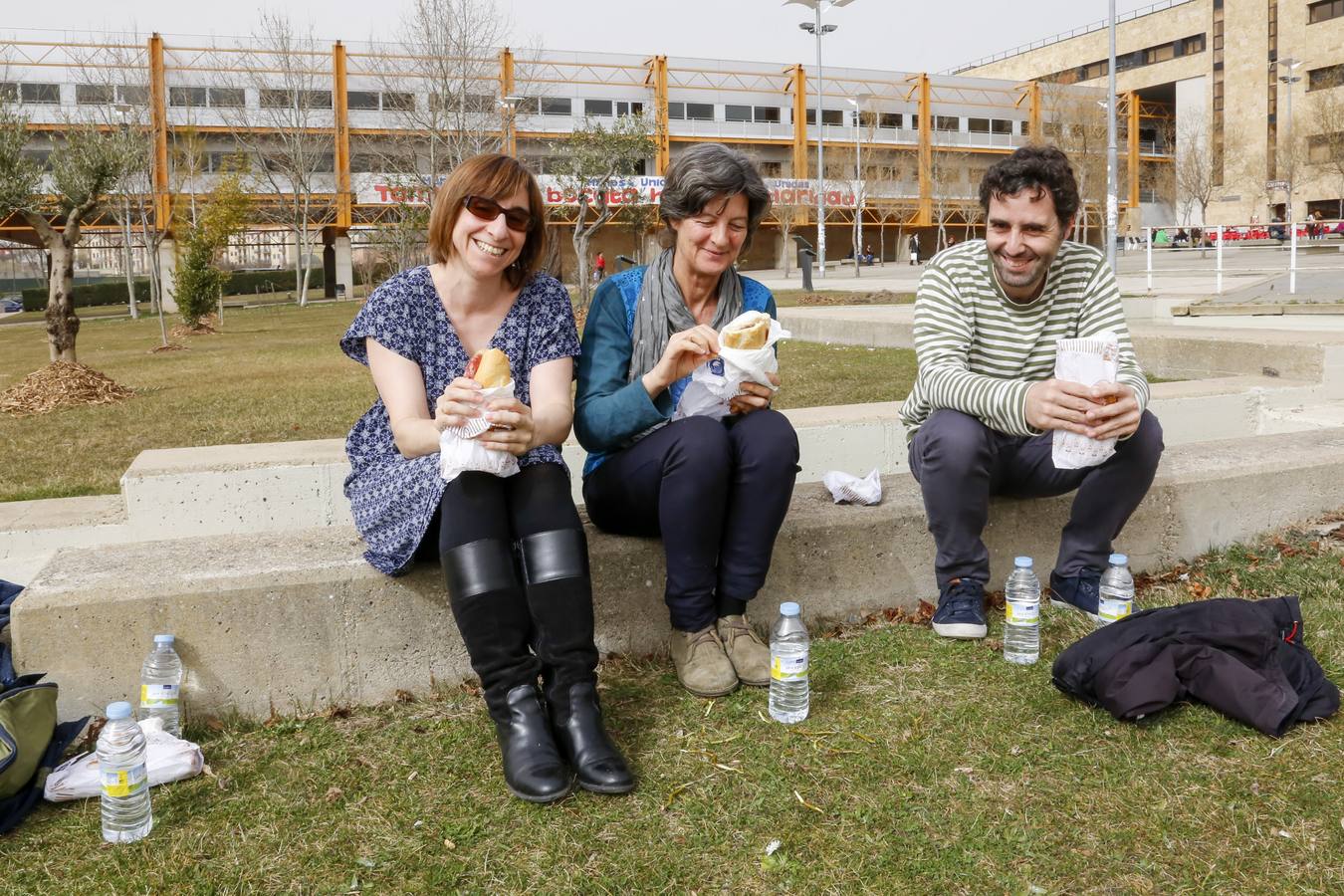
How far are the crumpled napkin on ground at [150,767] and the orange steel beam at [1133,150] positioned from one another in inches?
2460

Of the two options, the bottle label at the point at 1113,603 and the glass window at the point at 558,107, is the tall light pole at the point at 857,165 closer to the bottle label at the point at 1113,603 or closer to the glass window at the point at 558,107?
the glass window at the point at 558,107

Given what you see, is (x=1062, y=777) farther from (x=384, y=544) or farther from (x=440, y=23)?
(x=440, y=23)

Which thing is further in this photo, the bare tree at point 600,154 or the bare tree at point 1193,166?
the bare tree at point 1193,166

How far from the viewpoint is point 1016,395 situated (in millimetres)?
2941

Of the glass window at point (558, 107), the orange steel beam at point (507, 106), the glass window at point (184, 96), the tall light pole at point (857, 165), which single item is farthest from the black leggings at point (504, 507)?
the glass window at point (558, 107)

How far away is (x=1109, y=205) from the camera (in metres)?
23.4

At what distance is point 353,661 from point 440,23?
27432 millimetres

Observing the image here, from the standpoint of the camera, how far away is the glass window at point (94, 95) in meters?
32.4

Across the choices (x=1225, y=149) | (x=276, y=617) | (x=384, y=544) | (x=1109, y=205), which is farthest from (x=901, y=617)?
(x=1225, y=149)

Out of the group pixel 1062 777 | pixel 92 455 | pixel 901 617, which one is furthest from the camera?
pixel 92 455

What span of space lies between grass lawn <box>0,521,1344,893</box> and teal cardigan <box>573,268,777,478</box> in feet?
2.24

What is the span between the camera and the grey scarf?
2900 mm

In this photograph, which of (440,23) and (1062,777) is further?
(440,23)

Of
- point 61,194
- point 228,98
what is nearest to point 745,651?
point 61,194
